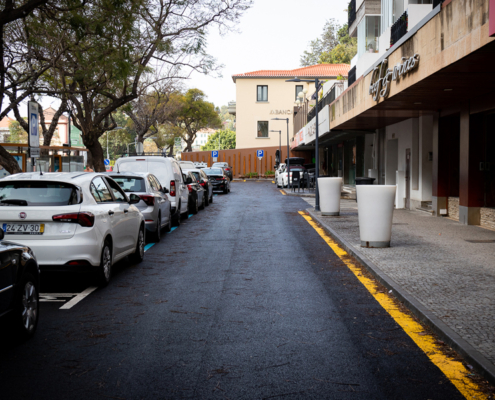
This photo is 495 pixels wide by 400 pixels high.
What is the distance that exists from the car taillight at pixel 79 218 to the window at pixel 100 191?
589 millimetres

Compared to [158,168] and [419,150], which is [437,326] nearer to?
[158,168]

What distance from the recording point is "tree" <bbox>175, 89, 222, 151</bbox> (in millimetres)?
77250

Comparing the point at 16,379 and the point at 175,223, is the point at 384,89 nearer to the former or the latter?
the point at 175,223

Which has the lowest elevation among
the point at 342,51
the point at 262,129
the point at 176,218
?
the point at 176,218

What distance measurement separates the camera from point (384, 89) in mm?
15070

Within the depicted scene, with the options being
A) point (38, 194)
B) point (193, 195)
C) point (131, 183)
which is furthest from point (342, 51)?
point (38, 194)

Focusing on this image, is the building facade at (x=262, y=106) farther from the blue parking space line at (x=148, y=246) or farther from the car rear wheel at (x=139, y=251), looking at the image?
the car rear wheel at (x=139, y=251)

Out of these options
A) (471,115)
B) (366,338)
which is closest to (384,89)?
(471,115)

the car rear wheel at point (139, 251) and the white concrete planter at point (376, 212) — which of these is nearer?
the car rear wheel at point (139, 251)

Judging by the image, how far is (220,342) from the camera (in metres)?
5.42

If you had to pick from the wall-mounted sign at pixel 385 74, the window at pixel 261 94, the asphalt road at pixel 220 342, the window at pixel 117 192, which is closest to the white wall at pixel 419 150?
the wall-mounted sign at pixel 385 74

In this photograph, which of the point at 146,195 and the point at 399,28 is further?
the point at 399,28

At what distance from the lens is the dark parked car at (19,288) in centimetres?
502

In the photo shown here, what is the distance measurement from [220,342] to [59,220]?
3065mm
